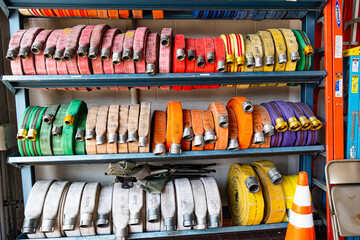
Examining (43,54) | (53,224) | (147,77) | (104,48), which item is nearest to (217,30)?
(147,77)

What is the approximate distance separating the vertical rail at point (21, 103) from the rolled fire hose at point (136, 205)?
104cm

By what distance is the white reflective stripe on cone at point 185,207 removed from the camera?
1.84 meters

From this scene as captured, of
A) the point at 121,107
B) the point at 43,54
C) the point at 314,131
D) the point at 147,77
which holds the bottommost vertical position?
the point at 314,131

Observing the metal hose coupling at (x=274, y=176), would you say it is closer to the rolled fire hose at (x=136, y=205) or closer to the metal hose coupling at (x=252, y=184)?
the metal hose coupling at (x=252, y=184)

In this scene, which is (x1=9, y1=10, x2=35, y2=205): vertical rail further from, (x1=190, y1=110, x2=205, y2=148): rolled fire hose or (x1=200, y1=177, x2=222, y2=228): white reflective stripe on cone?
(x1=200, y1=177, x2=222, y2=228): white reflective stripe on cone

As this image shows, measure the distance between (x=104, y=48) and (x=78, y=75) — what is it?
33 cm

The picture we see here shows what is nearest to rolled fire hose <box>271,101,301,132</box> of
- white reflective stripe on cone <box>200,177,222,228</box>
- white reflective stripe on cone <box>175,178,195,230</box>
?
white reflective stripe on cone <box>200,177,222,228</box>

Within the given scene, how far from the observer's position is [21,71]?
186 centimetres

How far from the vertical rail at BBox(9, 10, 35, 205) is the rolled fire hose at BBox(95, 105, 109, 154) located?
2.58 ft

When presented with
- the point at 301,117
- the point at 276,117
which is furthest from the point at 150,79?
the point at 301,117

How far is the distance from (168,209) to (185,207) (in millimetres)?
153

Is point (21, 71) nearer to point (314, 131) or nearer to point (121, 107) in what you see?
point (121, 107)

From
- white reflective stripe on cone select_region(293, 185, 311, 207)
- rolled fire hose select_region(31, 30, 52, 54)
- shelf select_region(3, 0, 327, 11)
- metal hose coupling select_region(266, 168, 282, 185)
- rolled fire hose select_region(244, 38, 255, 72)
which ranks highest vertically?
shelf select_region(3, 0, 327, 11)

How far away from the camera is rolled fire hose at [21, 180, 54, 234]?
178 cm
